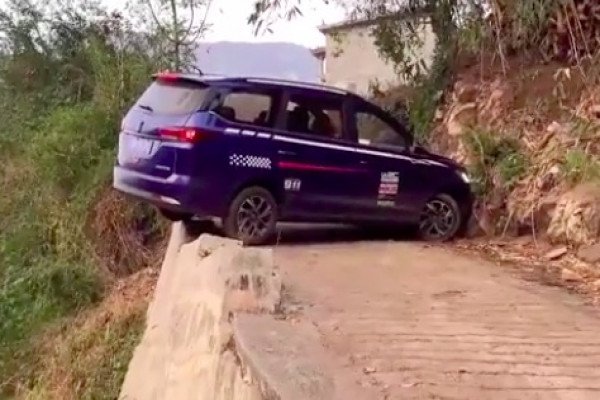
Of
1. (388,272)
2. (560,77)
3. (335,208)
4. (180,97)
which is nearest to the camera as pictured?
(388,272)

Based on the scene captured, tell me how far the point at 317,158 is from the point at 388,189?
1.12 m

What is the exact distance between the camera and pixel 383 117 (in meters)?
10.4

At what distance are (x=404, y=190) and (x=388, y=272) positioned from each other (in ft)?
8.14

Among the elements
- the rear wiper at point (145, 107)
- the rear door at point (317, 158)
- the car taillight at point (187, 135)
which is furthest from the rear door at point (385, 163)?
the rear wiper at point (145, 107)

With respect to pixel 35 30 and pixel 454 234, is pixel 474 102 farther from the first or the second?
pixel 35 30

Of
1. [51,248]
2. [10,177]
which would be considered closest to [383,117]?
[51,248]

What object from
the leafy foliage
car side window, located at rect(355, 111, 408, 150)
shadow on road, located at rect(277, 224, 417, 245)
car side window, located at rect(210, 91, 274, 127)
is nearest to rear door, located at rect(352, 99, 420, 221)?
car side window, located at rect(355, 111, 408, 150)

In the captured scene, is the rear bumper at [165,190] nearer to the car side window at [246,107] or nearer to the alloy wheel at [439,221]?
the car side window at [246,107]

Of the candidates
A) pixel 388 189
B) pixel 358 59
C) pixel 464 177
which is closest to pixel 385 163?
pixel 388 189

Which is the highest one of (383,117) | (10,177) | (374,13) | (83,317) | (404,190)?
(374,13)

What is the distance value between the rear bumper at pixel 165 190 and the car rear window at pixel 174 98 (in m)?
0.70

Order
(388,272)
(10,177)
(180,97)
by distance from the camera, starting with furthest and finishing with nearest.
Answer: (10,177)
(180,97)
(388,272)

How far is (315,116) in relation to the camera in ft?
31.9

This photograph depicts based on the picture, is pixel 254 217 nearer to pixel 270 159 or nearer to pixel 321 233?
pixel 270 159
